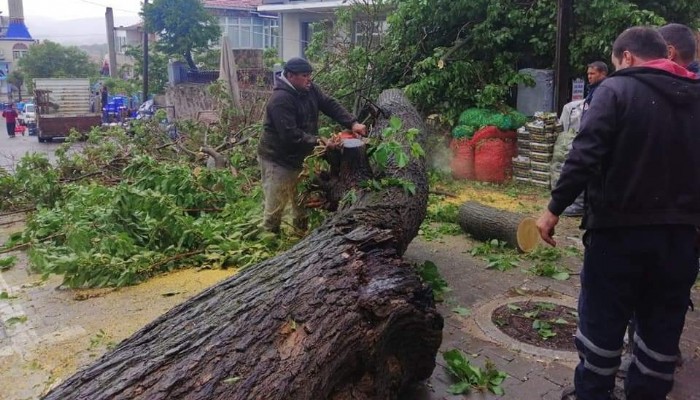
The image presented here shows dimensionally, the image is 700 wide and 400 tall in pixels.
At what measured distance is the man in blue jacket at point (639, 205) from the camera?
272 cm

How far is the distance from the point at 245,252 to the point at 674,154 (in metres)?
4.03

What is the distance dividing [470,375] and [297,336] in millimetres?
1320

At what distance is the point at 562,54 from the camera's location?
930 cm

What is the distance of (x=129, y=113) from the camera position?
24.3 m

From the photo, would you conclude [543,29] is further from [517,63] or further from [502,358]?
[502,358]

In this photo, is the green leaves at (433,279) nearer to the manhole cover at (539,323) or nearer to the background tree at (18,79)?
the manhole cover at (539,323)

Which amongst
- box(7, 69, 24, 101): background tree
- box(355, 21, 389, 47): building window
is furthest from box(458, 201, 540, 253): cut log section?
box(7, 69, 24, 101): background tree

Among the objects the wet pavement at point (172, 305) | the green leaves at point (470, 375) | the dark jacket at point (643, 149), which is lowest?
the wet pavement at point (172, 305)

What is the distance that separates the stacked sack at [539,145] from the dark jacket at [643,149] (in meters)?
6.28

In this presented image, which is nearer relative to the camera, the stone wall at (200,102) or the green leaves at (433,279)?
the green leaves at (433,279)

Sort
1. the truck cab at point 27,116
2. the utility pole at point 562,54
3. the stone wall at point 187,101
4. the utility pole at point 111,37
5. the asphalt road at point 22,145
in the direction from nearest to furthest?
the utility pole at point 562,54, the stone wall at point 187,101, the asphalt road at point 22,145, the truck cab at point 27,116, the utility pole at point 111,37

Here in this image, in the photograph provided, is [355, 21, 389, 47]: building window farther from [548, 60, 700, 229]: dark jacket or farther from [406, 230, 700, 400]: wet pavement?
[548, 60, 700, 229]: dark jacket

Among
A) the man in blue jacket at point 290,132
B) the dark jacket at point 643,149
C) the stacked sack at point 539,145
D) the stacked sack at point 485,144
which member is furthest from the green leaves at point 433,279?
the stacked sack at point 485,144

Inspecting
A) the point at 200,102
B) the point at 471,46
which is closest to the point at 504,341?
the point at 471,46
